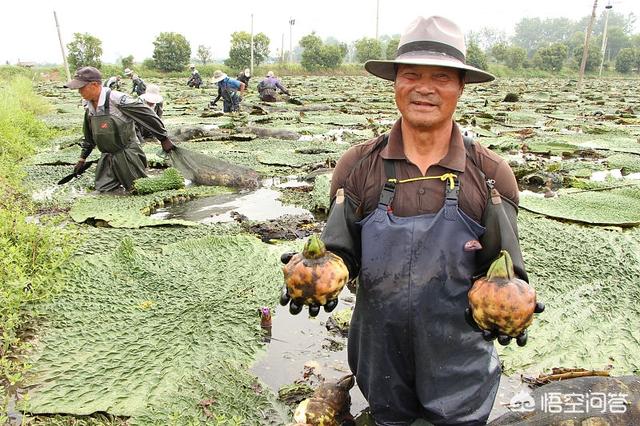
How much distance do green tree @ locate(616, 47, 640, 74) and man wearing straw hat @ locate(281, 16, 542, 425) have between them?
64.1 metres

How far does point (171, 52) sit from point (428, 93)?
41841 mm

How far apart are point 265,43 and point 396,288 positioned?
4560 centimetres

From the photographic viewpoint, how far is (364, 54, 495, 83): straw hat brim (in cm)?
169

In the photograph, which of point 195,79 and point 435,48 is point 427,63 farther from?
point 195,79

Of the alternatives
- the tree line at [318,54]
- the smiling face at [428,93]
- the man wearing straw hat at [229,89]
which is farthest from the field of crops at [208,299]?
the tree line at [318,54]

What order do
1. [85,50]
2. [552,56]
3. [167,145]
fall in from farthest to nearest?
[552,56]
[85,50]
[167,145]

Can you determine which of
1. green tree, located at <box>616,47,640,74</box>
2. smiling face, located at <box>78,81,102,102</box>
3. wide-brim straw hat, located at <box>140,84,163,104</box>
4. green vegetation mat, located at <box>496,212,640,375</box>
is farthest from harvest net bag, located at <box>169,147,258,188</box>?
green tree, located at <box>616,47,640,74</box>

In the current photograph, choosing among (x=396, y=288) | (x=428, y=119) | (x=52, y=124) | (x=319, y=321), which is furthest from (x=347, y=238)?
(x=52, y=124)

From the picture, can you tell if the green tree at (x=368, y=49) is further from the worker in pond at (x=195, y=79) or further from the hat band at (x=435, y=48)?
the hat band at (x=435, y=48)

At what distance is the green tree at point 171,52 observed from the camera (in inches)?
1539

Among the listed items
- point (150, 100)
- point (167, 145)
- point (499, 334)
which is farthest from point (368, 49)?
point (499, 334)

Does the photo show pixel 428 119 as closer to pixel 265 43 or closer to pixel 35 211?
pixel 35 211

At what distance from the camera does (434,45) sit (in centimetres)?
178

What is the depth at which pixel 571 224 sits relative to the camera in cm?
495
